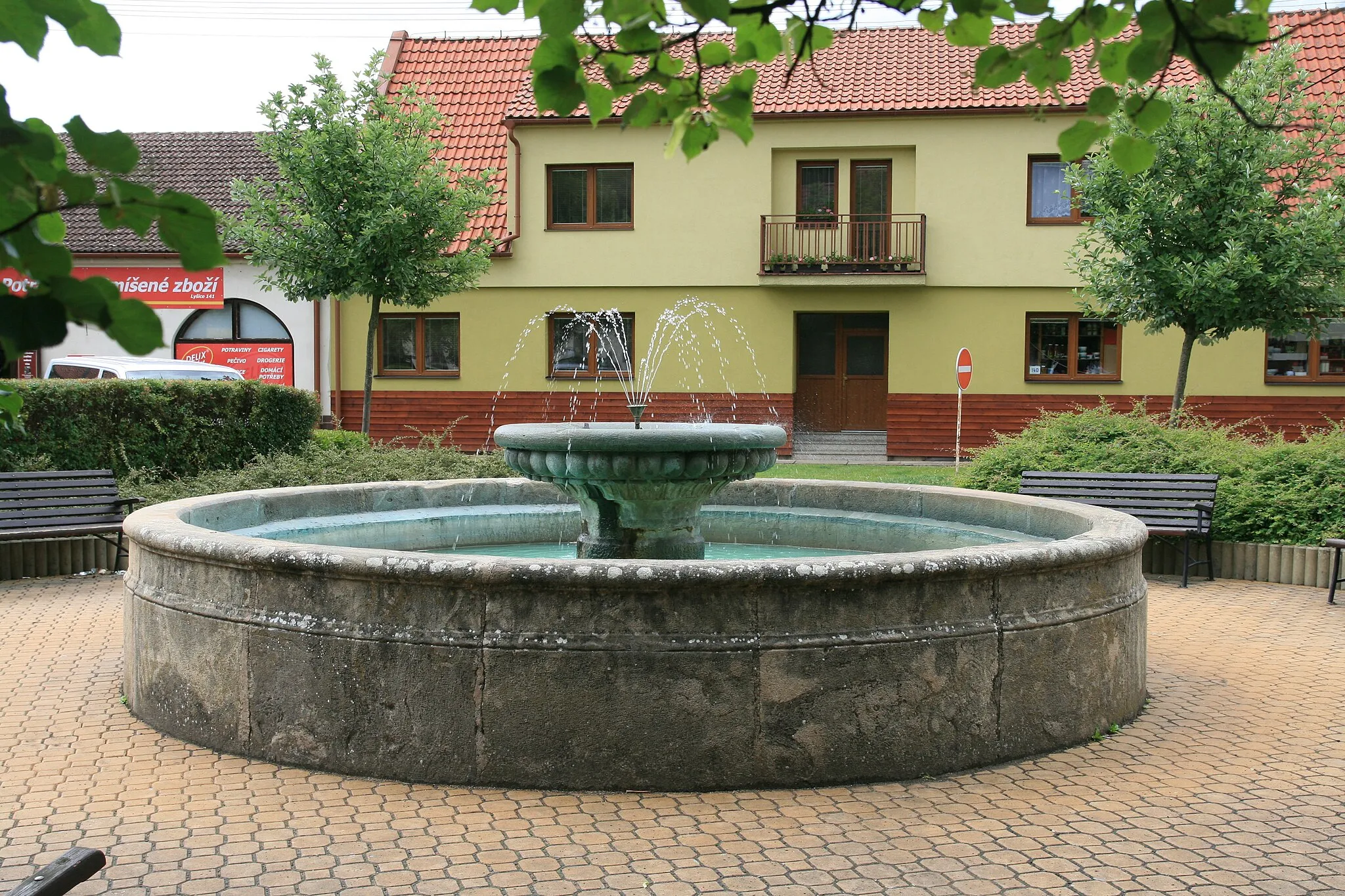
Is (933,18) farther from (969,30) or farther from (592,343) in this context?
(592,343)

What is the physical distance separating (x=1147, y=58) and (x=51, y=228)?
2.21 m

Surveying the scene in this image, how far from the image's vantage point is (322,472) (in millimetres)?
13555

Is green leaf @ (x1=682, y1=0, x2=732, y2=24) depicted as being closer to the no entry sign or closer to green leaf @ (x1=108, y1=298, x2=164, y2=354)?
green leaf @ (x1=108, y1=298, x2=164, y2=354)

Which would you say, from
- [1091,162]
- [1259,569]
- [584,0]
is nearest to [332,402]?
[1091,162]

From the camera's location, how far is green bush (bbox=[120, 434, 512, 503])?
1273 centimetres

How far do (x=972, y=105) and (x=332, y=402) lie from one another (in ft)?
47.8

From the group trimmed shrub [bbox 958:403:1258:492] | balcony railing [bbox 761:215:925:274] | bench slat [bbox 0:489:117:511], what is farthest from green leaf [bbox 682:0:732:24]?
balcony railing [bbox 761:215:925:274]

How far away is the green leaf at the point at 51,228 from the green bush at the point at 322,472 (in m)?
10.4

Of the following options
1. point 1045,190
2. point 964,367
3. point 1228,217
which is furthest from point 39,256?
point 1045,190

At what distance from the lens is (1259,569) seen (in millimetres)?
11234

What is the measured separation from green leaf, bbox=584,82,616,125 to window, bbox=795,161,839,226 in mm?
23248

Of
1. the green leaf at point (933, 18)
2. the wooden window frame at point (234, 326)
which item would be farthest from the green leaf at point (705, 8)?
the wooden window frame at point (234, 326)

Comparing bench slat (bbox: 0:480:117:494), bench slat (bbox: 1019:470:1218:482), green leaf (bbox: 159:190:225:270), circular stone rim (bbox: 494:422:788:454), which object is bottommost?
bench slat (bbox: 0:480:117:494)

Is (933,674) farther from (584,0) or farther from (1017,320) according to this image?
(1017,320)
